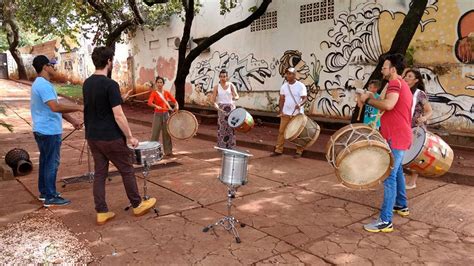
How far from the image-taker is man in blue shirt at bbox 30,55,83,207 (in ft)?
15.1

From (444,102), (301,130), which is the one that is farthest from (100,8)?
(444,102)

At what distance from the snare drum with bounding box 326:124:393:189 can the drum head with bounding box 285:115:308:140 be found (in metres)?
2.93

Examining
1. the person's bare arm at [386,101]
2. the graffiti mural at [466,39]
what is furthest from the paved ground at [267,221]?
the graffiti mural at [466,39]

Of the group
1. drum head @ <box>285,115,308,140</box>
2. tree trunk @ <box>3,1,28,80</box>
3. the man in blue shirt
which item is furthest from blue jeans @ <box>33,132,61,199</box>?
tree trunk @ <box>3,1,28,80</box>

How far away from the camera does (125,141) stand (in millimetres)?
4355

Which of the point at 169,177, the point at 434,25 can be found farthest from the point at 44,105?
the point at 434,25

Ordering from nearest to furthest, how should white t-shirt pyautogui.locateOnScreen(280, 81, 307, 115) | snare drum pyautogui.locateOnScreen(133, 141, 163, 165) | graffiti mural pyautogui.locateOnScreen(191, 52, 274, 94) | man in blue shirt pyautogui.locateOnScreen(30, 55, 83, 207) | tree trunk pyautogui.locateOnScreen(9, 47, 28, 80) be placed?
snare drum pyautogui.locateOnScreen(133, 141, 163, 165) < man in blue shirt pyautogui.locateOnScreen(30, 55, 83, 207) < white t-shirt pyautogui.locateOnScreen(280, 81, 307, 115) < graffiti mural pyautogui.locateOnScreen(191, 52, 274, 94) < tree trunk pyautogui.locateOnScreen(9, 47, 28, 80)

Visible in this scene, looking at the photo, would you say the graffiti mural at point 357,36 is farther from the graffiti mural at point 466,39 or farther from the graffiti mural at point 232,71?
the graffiti mural at point 232,71

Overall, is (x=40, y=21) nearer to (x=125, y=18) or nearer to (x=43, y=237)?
(x=125, y=18)

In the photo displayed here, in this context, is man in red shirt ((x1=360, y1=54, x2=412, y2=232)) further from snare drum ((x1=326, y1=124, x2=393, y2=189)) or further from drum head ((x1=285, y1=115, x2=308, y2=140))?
drum head ((x1=285, y1=115, x2=308, y2=140))

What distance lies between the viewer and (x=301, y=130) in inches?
270

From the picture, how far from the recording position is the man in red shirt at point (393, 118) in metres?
3.88

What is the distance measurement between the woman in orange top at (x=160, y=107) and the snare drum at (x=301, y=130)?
2.15 metres

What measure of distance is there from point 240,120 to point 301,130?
109 cm
